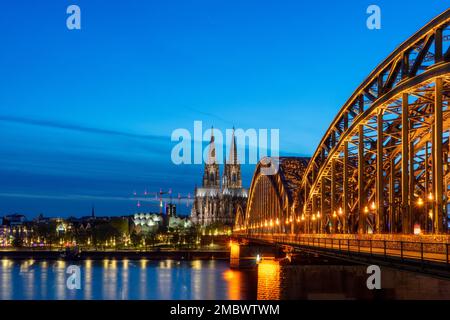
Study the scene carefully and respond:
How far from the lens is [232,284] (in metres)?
96.5

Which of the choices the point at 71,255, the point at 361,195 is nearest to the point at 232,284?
the point at 361,195

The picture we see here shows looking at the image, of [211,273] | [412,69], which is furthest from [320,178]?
[211,273]

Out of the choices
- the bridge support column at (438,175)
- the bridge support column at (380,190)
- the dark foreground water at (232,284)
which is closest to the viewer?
the bridge support column at (438,175)

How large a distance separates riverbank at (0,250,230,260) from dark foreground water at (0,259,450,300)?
54.6 metres

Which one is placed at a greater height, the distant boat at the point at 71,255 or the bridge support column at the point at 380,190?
the bridge support column at the point at 380,190

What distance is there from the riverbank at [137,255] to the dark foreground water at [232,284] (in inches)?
2149

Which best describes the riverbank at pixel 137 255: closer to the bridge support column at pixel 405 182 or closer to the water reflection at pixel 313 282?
the water reflection at pixel 313 282

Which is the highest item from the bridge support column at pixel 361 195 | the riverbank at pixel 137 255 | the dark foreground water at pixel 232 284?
the bridge support column at pixel 361 195

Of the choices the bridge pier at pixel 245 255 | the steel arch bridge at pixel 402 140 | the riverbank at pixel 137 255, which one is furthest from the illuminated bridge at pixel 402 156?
the riverbank at pixel 137 255

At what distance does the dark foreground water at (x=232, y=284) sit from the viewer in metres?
45.5

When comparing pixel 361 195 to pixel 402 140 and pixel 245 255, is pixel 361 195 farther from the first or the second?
pixel 245 255

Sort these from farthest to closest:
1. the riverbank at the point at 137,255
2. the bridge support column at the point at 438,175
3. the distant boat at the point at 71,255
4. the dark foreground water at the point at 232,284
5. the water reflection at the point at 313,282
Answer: the riverbank at the point at 137,255, the distant boat at the point at 71,255, the water reflection at the point at 313,282, the dark foreground water at the point at 232,284, the bridge support column at the point at 438,175

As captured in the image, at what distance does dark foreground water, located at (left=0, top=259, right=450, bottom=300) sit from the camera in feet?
149
